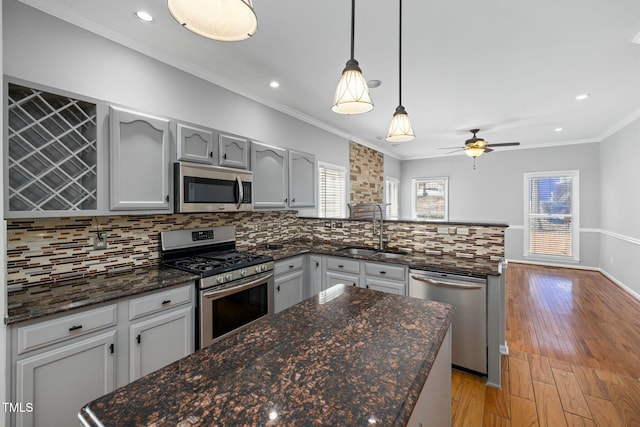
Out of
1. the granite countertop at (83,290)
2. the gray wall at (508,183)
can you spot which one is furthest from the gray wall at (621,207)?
the granite countertop at (83,290)

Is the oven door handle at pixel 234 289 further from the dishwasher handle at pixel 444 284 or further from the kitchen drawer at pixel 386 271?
the dishwasher handle at pixel 444 284

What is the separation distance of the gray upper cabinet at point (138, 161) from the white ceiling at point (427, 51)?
0.79 m

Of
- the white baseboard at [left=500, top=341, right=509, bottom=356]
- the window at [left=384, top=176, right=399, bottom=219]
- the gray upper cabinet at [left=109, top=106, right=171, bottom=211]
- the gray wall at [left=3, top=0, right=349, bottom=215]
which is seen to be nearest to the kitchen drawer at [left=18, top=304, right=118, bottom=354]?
the gray upper cabinet at [left=109, top=106, right=171, bottom=211]

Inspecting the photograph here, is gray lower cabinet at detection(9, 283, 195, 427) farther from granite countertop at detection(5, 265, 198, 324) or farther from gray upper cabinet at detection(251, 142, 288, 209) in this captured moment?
gray upper cabinet at detection(251, 142, 288, 209)

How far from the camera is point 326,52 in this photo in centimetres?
260

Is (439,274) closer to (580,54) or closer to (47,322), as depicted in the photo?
(580,54)

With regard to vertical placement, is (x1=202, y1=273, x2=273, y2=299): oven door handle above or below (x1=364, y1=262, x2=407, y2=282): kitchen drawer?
below

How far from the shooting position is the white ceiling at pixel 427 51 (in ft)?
6.66

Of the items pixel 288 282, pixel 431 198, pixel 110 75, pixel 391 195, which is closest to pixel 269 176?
pixel 288 282

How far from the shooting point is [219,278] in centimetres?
230

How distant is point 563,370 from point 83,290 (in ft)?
12.6

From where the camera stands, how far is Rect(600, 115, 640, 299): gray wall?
14.3ft

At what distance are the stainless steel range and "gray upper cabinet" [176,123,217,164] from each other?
74 cm

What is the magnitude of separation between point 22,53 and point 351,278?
3.12 meters
